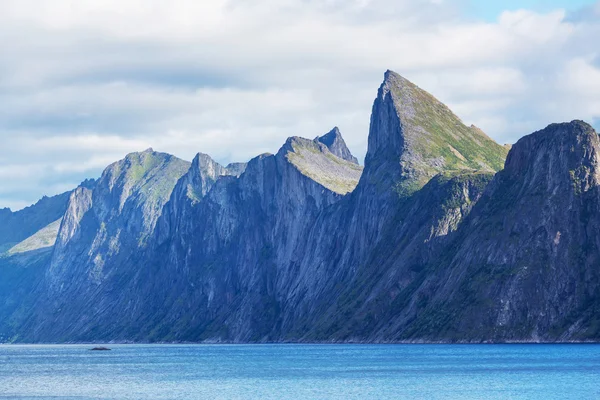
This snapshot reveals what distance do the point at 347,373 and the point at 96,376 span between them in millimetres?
42140

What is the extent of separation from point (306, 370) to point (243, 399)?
50898mm

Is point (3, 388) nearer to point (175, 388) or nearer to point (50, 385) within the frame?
point (50, 385)

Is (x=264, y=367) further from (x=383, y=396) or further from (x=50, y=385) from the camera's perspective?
(x=383, y=396)

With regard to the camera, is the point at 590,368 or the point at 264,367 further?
the point at 264,367

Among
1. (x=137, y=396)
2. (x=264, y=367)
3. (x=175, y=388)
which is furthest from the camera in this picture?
(x=264, y=367)

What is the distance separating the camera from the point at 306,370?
179000 millimetres

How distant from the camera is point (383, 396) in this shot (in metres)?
128

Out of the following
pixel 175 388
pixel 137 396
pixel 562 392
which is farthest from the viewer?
pixel 175 388

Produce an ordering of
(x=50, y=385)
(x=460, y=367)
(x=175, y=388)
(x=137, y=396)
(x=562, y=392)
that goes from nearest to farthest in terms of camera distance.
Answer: (x=562, y=392) < (x=137, y=396) < (x=175, y=388) < (x=50, y=385) < (x=460, y=367)

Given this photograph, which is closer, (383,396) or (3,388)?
(383,396)

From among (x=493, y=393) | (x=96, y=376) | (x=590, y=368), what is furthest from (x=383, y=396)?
(x=96, y=376)

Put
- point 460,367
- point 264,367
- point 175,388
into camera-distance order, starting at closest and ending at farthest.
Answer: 1. point 175,388
2. point 460,367
3. point 264,367

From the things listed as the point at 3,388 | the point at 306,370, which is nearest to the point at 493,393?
the point at 306,370

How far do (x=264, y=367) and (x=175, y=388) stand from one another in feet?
161
